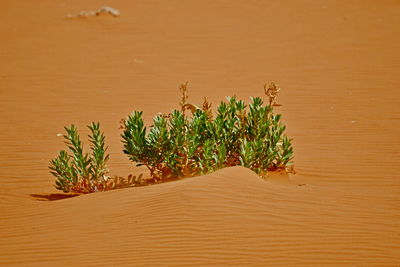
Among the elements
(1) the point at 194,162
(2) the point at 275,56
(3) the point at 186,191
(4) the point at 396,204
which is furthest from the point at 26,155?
(2) the point at 275,56

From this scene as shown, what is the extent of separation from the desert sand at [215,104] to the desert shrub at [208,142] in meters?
0.37

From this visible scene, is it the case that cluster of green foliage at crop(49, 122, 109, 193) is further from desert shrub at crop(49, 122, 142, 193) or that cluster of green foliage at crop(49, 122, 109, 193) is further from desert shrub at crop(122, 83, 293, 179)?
desert shrub at crop(122, 83, 293, 179)

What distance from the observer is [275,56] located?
41.9ft

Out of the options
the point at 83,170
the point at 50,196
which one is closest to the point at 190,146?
the point at 83,170

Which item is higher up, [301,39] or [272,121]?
[301,39]

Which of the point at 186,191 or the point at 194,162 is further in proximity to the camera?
the point at 194,162

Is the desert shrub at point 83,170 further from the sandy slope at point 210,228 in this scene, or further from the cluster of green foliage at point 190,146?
the sandy slope at point 210,228

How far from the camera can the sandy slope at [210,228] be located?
474 centimetres

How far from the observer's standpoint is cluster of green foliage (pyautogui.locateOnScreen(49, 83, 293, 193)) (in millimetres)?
6520

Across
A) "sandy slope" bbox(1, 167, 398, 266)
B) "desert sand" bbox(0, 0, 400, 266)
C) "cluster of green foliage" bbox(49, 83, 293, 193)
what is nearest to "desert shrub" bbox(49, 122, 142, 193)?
"cluster of green foliage" bbox(49, 83, 293, 193)

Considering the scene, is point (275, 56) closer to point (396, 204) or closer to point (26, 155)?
point (26, 155)

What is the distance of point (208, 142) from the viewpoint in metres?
6.37

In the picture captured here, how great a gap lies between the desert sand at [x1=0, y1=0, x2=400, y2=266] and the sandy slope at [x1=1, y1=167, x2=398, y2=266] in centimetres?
2

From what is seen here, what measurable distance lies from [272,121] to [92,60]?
710 cm
